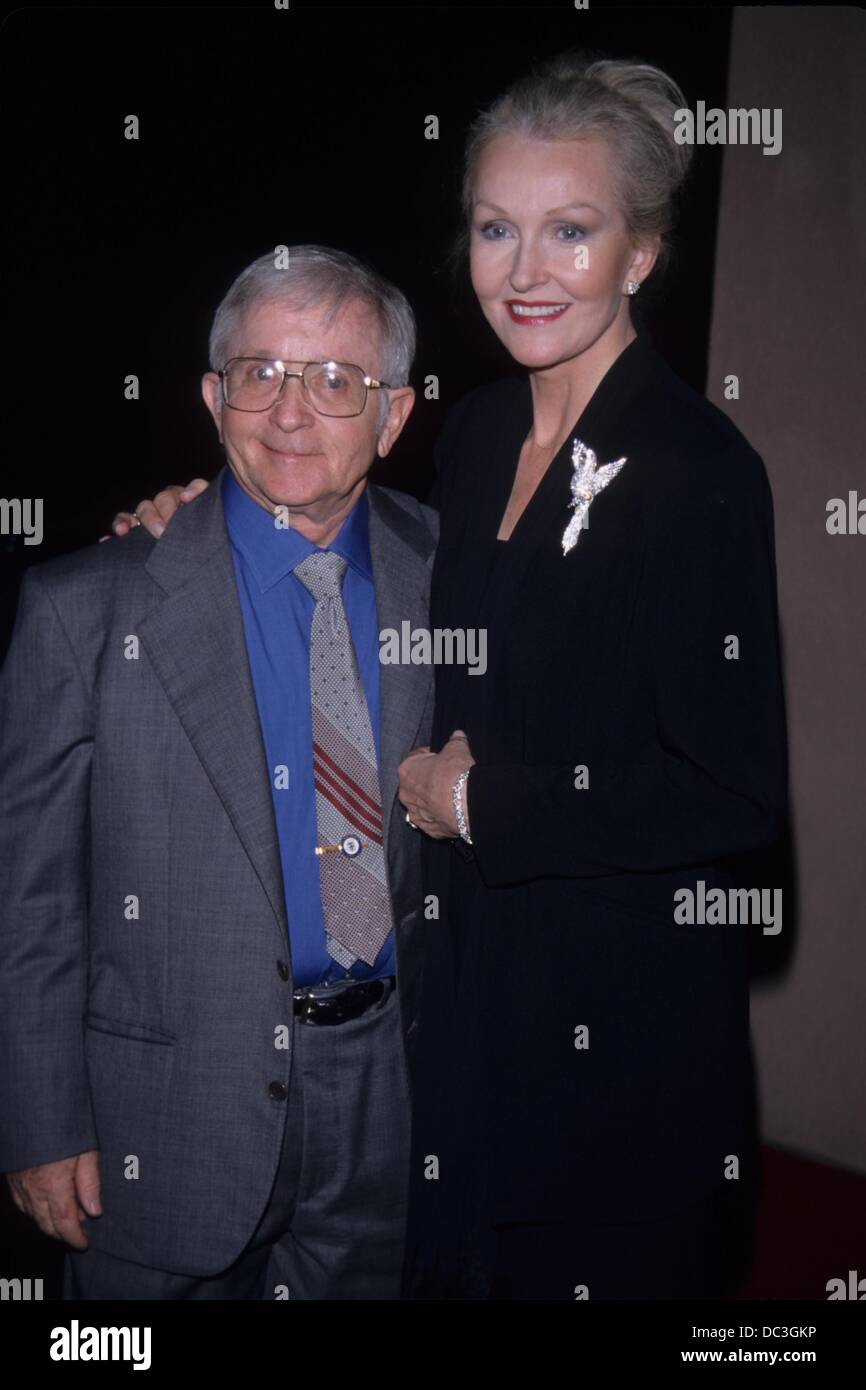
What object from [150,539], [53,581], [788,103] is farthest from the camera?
[788,103]

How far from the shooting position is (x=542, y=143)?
2.09 m

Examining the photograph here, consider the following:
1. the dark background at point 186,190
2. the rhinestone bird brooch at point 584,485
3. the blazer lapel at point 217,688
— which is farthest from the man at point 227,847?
the dark background at point 186,190

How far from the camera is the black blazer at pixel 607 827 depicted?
1.97m

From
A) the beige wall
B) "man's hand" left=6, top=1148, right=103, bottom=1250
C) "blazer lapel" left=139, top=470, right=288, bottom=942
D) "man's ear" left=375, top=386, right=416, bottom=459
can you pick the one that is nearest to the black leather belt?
"blazer lapel" left=139, top=470, right=288, bottom=942

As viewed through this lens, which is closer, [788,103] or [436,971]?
[436,971]

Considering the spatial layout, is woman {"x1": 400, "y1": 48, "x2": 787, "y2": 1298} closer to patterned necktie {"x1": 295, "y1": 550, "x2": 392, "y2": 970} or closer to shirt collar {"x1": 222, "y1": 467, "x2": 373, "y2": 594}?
patterned necktie {"x1": 295, "y1": 550, "x2": 392, "y2": 970}

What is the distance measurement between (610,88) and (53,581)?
1.16 m

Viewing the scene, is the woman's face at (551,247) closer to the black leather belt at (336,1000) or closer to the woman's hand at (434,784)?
the woman's hand at (434,784)

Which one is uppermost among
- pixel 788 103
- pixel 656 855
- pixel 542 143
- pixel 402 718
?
pixel 788 103

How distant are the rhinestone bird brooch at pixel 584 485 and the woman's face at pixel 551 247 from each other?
0.19 m

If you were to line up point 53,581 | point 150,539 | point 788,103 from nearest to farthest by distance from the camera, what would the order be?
point 53,581 < point 150,539 < point 788,103

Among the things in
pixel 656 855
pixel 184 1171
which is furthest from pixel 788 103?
pixel 184 1171

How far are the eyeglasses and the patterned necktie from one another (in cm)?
25
